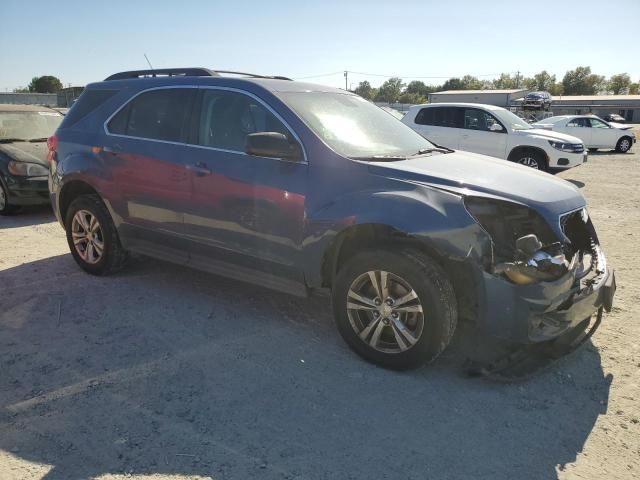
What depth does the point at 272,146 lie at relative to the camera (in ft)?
12.0

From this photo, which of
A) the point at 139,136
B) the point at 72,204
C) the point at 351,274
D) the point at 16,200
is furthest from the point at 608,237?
the point at 16,200

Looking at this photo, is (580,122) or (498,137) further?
(580,122)

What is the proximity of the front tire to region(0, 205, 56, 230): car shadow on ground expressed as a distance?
20.3 ft

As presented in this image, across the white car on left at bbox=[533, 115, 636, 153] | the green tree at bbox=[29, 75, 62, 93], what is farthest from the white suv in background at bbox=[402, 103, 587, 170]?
the green tree at bbox=[29, 75, 62, 93]

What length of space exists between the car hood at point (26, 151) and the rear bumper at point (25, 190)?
309 millimetres

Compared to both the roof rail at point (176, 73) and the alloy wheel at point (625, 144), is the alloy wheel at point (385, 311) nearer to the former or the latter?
the roof rail at point (176, 73)

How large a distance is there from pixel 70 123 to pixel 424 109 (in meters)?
9.71

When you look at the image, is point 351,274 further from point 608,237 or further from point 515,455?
point 608,237

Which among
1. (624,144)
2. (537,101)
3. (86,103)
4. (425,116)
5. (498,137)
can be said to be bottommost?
(624,144)

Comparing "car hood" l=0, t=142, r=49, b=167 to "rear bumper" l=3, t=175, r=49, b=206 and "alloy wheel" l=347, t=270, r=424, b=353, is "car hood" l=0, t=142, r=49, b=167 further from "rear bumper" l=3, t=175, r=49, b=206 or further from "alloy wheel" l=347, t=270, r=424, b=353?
"alloy wheel" l=347, t=270, r=424, b=353

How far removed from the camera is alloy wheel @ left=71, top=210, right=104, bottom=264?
16.8 feet

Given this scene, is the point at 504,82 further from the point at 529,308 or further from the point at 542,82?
the point at 529,308

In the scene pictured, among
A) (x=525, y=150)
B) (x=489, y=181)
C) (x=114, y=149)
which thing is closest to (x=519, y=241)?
(x=489, y=181)

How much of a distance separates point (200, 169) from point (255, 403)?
6.50 feet
